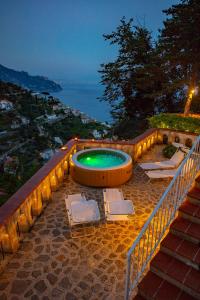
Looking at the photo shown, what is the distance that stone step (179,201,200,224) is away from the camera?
12.8 feet

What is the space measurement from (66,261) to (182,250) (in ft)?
8.66

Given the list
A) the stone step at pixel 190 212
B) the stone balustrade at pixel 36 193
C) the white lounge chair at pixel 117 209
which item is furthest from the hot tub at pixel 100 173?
the stone step at pixel 190 212

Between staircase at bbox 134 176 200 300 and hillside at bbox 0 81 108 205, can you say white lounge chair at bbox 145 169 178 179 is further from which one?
hillside at bbox 0 81 108 205

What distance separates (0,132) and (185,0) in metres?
43.4

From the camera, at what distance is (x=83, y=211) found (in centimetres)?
595

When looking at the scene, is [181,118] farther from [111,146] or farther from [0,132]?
[0,132]

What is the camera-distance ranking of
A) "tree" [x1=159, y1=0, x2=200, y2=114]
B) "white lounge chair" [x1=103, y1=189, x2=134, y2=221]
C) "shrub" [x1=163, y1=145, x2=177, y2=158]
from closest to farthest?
1. "white lounge chair" [x1=103, y1=189, x2=134, y2=221]
2. "shrub" [x1=163, y1=145, x2=177, y2=158]
3. "tree" [x1=159, y1=0, x2=200, y2=114]

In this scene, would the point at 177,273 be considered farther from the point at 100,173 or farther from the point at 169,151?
the point at 169,151

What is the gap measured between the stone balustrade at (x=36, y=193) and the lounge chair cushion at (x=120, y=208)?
82.2 inches

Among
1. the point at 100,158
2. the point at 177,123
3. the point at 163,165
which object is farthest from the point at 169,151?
the point at 100,158

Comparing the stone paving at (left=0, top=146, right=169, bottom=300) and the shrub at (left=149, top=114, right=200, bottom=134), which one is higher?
the shrub at (left=149, top=114, right=200, bottom=134)

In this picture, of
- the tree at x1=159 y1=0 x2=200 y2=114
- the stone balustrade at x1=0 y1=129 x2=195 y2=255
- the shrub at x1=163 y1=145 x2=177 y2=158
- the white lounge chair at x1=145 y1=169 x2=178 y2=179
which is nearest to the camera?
the stone balustrade at x1=0 y1=129 x2=195 y2=255

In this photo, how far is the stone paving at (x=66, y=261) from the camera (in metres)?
4.30

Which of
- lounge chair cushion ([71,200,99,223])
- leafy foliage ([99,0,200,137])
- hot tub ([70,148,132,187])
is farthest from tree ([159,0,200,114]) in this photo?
lounge chair cushion ([71,200,99,223])
